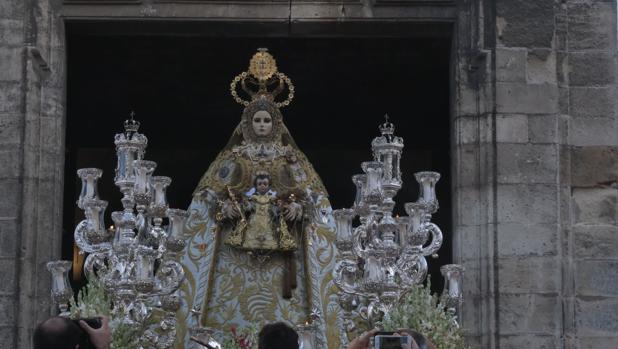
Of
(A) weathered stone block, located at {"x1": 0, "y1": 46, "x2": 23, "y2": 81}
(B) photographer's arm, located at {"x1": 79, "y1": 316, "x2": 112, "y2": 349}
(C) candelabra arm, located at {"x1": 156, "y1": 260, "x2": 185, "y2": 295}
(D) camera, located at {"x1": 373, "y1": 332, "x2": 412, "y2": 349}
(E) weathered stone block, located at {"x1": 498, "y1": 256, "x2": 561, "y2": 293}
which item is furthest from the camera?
(A) weathered stone block, located at {"x1": 0, "y1": 46, "x2": 23, "y2": 81}

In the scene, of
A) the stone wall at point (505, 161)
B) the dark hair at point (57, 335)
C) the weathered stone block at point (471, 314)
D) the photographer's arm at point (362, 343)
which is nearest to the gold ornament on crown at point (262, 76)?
the stone wall at point (505, 161)

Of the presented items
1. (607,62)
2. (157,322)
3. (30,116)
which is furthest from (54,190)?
(607,62)

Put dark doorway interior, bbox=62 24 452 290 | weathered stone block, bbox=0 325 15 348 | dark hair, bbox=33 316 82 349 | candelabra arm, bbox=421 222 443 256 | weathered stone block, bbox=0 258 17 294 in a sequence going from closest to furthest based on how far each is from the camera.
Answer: dark hair, bbox=33 316 82 349, candelabra arm, bbox=421 222 443 256, weathered stone block, bbox=0 325 15 348, weathered stone block, bbox=0 258 17 294, dark doorway interior, bbox=62 24 452 290

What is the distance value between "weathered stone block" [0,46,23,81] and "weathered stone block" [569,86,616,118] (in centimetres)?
445

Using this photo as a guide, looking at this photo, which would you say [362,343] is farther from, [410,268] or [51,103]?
[51,103]

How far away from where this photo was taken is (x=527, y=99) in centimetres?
1316

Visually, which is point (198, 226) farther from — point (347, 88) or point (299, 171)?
point (347, 88)

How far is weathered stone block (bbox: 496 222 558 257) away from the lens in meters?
12.9

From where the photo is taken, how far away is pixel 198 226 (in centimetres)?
1352

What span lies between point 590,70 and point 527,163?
0.96m

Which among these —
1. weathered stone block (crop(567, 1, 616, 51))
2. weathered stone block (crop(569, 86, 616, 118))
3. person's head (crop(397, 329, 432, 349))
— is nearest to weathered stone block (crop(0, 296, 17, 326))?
weathered stone block (crop(569, 86, 616, 118))

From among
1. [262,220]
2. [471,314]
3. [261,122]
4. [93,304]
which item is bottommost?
[471,314]

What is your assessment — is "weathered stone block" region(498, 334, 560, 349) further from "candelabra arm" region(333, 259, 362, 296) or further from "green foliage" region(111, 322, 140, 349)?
"green foliage" region(111, 322, 140, 349)

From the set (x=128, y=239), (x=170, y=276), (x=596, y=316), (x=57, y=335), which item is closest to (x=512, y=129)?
(x=596, y=316)
